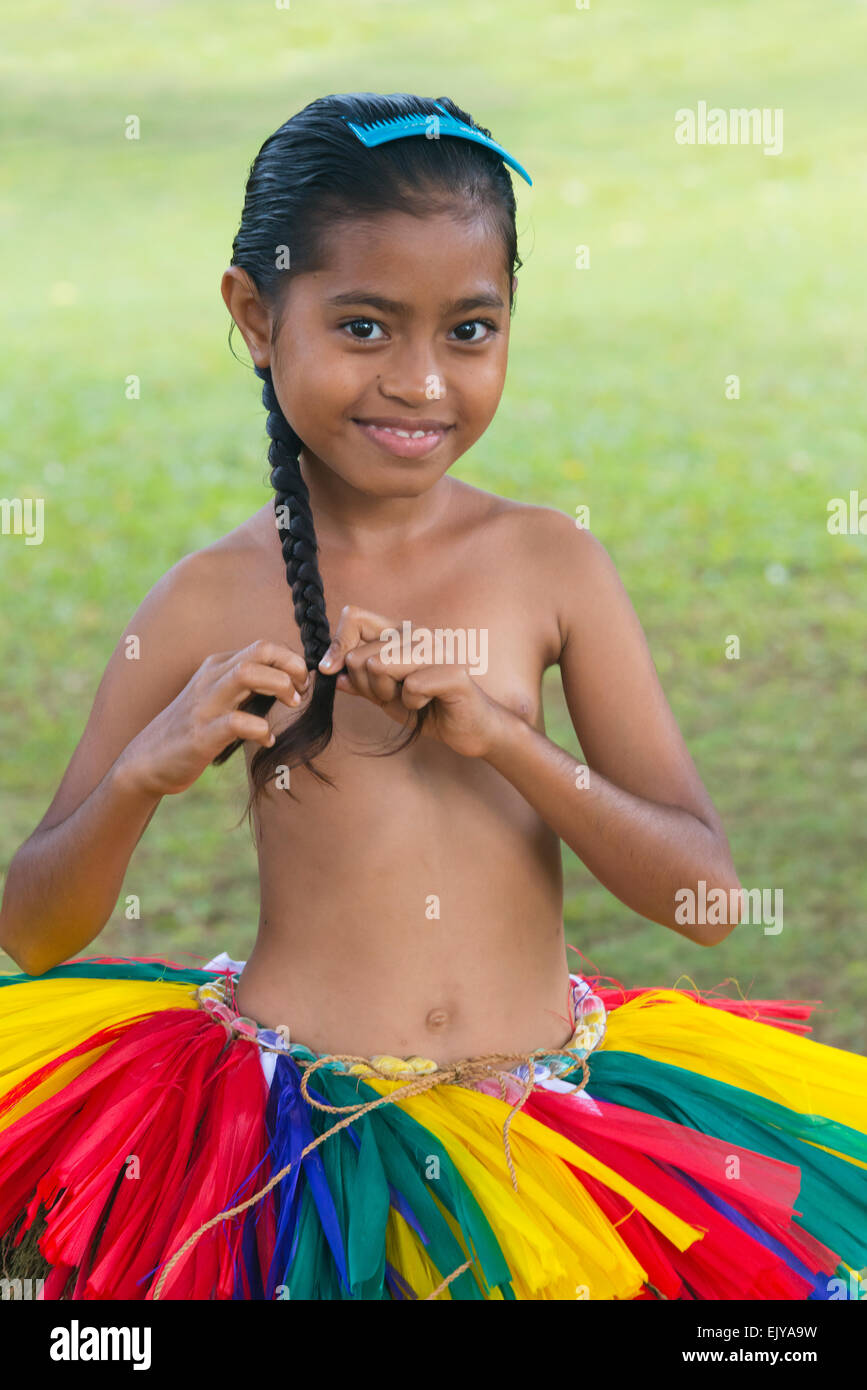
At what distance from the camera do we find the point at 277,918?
2.09m

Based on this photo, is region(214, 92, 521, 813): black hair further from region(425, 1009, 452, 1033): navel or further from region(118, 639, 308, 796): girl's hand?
region(425, 1009, 452, 1033): navel

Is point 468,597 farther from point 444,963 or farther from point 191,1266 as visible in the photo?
point 191,1266

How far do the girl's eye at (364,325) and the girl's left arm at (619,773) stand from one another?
1.44 feet

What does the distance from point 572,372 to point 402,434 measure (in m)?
6.41

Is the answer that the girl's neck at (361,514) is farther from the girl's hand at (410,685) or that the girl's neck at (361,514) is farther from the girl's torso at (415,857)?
the girl's hand at (410,685)

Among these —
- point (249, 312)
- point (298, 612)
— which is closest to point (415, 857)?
point (298, 612)

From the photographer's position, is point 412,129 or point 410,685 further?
point 412,129

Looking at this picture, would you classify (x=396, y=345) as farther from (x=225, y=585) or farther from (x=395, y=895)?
(x=395, y=895)

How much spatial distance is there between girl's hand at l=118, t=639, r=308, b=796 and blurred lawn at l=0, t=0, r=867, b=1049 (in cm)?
189

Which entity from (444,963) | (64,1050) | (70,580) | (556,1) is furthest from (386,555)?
(556,1)

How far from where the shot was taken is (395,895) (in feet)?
6.63

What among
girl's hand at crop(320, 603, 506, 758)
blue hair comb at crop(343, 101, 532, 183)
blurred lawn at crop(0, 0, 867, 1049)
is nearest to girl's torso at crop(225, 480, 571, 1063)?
girl's hand at crop(320, 603, 506, 758)

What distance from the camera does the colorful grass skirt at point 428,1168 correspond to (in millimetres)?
1754

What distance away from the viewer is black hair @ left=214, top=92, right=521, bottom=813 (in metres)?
1.86
